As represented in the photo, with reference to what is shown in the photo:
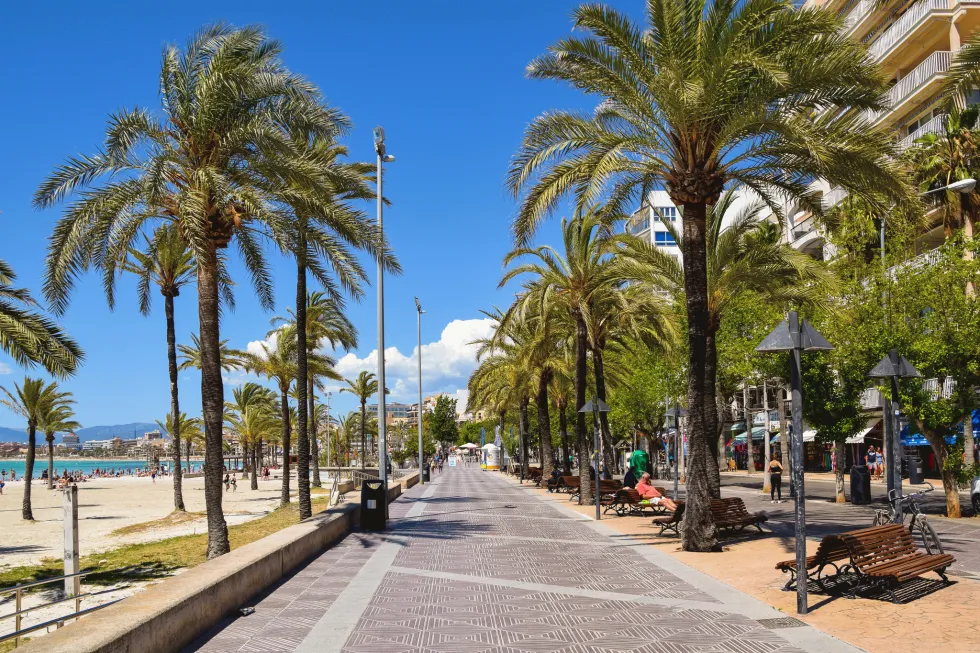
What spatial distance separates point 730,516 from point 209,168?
1088 cm

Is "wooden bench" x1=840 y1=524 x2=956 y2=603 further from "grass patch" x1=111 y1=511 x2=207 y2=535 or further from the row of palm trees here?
"grass patch" x1=111 y1=511 x2=207 y2=535

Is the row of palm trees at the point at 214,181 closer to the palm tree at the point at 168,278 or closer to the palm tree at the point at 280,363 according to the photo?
the palm tree at the point at 168,278

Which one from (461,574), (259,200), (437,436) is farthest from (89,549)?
(437,436)

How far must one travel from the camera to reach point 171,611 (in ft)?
22.5

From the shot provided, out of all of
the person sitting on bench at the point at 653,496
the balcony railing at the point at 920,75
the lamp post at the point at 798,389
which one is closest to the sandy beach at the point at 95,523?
the person sitting on bench at the point at 653,496

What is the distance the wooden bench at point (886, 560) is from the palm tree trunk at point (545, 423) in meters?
25.0

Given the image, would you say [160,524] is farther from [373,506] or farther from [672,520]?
[672,520]

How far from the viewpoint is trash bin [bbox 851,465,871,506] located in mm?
24125

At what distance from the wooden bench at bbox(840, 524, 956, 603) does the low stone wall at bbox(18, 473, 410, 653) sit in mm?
6512

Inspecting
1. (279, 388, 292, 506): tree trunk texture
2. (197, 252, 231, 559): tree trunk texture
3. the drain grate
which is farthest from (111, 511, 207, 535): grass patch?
the drain grate

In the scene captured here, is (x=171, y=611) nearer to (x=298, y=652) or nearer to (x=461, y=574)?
(x=298, y=652)

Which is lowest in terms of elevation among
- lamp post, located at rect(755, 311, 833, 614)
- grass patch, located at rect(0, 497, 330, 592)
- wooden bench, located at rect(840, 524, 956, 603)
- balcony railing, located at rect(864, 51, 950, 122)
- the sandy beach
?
the sandy beach

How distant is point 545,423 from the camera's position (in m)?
38.4

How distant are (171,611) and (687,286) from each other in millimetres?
9577
